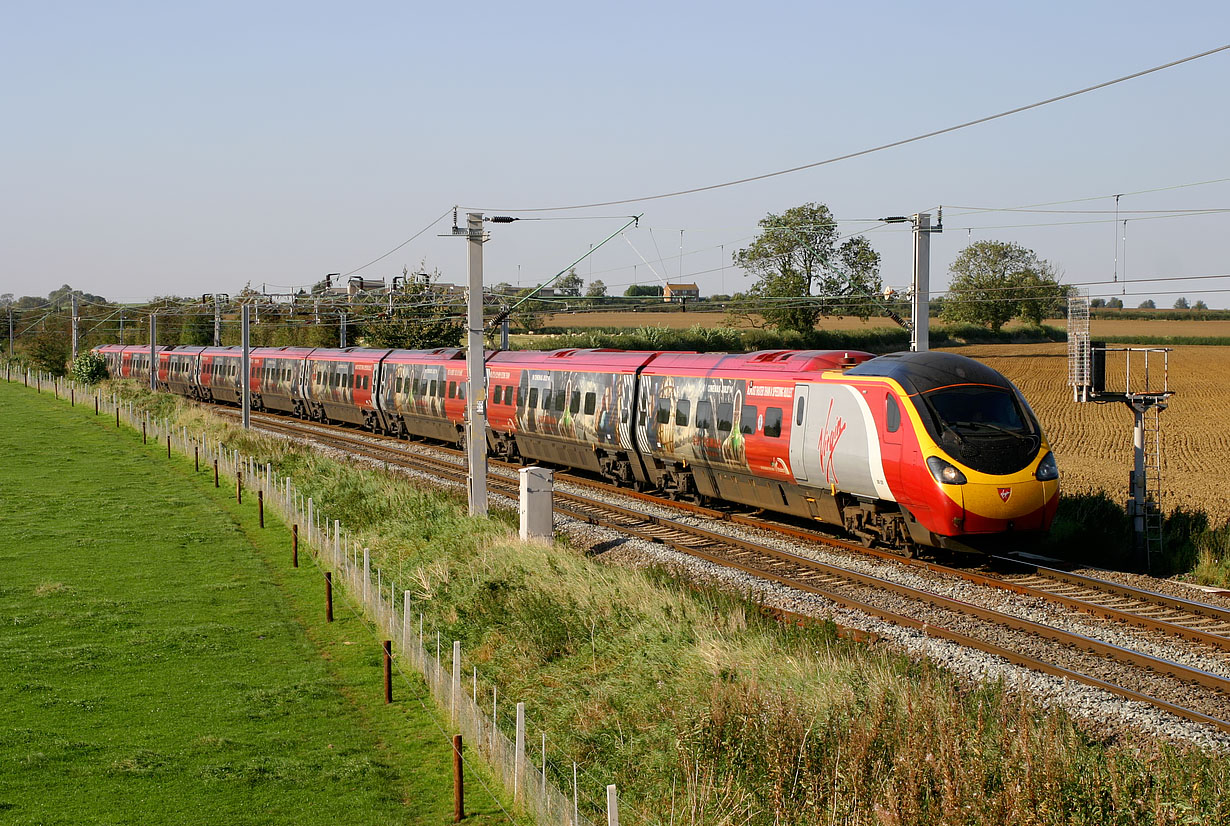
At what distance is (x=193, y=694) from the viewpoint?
14.9 meters

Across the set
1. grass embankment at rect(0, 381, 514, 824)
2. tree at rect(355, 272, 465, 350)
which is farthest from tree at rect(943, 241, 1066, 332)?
grass embankment at rect(0, 381, 514, 824)

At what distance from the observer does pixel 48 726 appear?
13766mm

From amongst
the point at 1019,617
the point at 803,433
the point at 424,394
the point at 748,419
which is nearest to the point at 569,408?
the point at 748,419

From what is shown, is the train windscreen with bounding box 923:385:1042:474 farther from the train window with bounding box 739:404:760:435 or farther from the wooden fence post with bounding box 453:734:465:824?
the wooden fence post with bounding box 453:734:465:824

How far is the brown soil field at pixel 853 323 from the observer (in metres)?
93.8

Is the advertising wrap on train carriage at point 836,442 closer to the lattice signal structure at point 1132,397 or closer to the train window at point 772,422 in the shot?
the train window at point 772,422

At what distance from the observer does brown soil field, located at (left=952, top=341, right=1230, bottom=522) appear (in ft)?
87.7

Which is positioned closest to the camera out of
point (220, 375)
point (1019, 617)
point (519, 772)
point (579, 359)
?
point (519, 772)

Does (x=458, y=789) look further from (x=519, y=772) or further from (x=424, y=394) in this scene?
(x=424, y=394)

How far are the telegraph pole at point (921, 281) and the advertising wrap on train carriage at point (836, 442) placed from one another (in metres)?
5.01

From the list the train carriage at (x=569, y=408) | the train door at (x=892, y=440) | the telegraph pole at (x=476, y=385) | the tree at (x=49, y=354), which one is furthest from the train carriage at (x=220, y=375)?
the train door at (x=892, y=440)

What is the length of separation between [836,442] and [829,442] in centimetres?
23

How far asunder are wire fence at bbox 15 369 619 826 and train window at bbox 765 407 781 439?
774 cm

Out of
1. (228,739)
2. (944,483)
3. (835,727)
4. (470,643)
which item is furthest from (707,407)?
(835,727)
